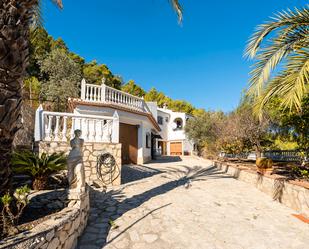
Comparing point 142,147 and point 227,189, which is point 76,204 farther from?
point 142,147

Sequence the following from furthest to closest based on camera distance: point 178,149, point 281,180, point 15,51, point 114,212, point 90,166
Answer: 1. point 178,149
2. point 90,166
3. point 281,180
4. point 114,212
5. point 15,51

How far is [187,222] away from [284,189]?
4.04 metres

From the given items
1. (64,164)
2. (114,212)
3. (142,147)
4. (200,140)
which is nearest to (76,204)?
(114,212)

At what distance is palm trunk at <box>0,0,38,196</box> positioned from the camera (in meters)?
3.13

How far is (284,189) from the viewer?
22.3 ft

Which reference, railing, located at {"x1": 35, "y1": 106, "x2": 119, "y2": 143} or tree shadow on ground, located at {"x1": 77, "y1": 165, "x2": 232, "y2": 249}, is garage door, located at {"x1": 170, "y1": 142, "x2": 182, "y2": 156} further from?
railing, located at {"x1": 35, "y1": 106, "x2": 119, "y2": 143}

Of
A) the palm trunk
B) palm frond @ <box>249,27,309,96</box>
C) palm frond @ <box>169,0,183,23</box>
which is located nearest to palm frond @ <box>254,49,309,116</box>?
palm frond @ <box>249,27,309,96</box>

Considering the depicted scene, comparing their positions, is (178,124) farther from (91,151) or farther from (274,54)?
(274,54)

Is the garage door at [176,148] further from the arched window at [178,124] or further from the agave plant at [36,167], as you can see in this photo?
the agave plant at [36,167]

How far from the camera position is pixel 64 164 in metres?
5.90

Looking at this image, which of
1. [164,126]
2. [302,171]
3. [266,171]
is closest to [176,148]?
[164,126]

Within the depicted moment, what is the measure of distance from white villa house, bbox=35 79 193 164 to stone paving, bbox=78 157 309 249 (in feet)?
8.19

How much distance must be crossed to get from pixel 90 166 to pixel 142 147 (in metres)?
8.40

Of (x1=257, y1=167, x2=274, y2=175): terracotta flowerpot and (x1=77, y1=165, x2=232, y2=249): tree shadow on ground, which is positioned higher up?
(x1=257, y1=167, x2=274, y2=175): terracotta flowerpot
